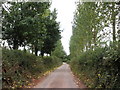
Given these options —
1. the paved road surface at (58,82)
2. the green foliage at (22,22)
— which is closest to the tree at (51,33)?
the paved road surface at (58,82)

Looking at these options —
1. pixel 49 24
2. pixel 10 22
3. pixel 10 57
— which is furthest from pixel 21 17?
pixel 49 24

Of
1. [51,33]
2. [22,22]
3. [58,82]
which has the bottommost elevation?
[58,82]

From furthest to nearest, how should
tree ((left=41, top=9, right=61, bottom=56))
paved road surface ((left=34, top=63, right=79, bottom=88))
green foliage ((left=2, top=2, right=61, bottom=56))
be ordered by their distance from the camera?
tree ((left=41, top=9, right=61, bottom=56)) < green foliage ((left=2, top=2, right=61, bottom=56)) < paved road surface ((left=34, top=63, right=79, bottom=88))

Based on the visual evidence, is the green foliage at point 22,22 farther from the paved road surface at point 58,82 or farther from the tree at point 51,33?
the tree at point 51,33

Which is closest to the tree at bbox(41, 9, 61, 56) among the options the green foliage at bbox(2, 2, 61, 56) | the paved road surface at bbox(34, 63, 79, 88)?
the paved road surface at bbox(34, 63, 79, 88)

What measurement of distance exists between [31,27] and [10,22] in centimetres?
170

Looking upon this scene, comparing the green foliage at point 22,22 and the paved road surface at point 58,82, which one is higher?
the green foliage at point 22,22

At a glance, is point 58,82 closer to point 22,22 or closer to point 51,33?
point 22,22

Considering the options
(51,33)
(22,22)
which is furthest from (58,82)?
(51,33)

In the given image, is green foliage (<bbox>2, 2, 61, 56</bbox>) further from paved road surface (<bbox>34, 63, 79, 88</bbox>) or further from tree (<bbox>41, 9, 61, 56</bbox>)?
tree (<bbox>41, 9, 61, 56</bbox>)

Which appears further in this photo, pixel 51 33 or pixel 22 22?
pixel 51 33

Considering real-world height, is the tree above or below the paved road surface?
above

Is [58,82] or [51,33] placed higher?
[51,33]

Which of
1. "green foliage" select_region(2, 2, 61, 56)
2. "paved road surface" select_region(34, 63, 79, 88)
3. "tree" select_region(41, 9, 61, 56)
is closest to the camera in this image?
"paved road surface" select_region(34, 63, 79, 88)
